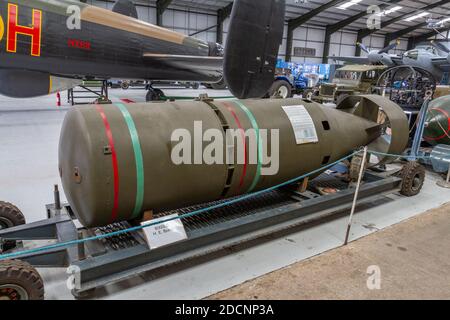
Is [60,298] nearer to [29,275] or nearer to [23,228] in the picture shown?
[29,275]

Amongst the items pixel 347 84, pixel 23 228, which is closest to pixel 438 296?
pixel 23 228

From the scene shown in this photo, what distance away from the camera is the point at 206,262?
9.58ft

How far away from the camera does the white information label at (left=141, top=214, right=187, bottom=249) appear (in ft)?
8.23

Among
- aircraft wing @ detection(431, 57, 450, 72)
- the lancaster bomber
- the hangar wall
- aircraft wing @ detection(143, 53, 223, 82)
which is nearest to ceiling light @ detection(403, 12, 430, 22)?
the hangar wall

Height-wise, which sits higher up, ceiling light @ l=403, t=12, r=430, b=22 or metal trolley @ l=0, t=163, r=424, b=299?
ceiling light @ l=403, t=12, r=430, b=22

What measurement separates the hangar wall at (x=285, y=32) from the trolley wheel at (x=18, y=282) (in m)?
21.4

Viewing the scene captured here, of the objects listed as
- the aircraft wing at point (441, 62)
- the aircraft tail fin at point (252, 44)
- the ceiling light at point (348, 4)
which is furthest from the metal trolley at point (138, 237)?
the ceiling light at point (348, 4)

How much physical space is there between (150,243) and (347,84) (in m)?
14.0

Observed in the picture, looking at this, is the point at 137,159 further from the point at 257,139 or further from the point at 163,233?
the point at 257,139

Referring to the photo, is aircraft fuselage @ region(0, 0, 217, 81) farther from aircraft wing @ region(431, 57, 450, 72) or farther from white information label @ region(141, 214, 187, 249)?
aircraft wing @ region(431, 57, 450, 72)

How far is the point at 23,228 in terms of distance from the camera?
8.77ft

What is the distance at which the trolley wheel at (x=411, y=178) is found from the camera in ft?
14.8

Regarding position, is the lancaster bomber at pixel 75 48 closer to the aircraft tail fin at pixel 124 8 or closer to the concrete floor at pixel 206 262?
the aircraft tail fin at pixel 124 8

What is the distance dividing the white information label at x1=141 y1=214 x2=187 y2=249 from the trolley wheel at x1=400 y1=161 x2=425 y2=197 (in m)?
3.44
